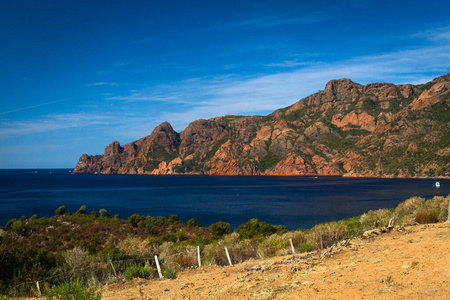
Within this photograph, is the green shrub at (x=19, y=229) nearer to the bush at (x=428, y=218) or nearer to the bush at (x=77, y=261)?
the bush at (x=77, y=261)

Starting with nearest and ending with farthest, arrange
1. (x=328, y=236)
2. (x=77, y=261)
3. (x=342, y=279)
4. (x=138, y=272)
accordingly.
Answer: (x=342, y=279)
(x=138, y=272)
(x=77, y=261)
(x=328, y=236)

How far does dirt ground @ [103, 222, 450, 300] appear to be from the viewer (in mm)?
6492

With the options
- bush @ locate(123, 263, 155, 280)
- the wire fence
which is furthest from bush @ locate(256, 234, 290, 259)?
bush @ locate(123, 263, 155, 280)

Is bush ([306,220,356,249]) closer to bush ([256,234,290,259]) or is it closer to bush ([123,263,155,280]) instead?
bush ([256,234,290,259])

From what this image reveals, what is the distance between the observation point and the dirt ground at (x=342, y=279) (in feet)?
21.3

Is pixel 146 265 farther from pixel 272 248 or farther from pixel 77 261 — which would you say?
pixel 272 248

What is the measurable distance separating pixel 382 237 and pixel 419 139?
176607 millimetres

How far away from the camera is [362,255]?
9.71 m

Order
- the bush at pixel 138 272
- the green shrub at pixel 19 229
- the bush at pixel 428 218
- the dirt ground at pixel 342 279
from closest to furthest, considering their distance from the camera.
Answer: the dirt ground at pixel 342 279 < the bush at pixel 138 272 < the bush at pixel 428 218 < the green shrub at pixel 19 229

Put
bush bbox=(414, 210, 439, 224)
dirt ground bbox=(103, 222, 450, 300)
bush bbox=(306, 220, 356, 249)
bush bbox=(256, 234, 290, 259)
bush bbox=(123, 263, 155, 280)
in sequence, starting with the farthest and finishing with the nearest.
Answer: bush bbox=(414, 210, 439, 224) → bush bbox=(306, 220, 356, 249) → bush bbox=(256, 234, 290, 259) → bush bbox=(123, 263, 155, 280) → dirt ground bbox=(103, 222, 450, 300)

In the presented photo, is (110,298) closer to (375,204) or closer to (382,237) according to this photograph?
(382,237)

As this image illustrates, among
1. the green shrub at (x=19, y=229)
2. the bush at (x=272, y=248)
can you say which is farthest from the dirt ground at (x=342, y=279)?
the green shrub at (x=19, y=229)

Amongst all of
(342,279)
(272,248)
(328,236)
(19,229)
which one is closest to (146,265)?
(272,248)

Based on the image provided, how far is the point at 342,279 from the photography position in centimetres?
758
